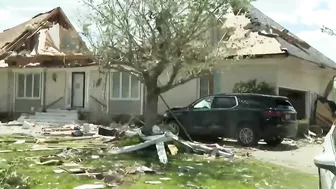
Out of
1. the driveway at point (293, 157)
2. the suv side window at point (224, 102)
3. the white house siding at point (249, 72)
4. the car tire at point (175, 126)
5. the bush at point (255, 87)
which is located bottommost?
the driveway at point (293, 157)

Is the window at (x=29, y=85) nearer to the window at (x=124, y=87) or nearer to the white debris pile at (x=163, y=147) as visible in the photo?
the window at (x=124, y=87)

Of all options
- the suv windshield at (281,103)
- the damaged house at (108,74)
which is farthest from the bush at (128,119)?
the suv windshield at (281,103)

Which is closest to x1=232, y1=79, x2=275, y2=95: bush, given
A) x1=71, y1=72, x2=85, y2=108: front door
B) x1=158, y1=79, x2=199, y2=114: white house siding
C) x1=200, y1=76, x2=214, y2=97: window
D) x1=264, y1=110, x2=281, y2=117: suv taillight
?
x1=200, y1=76, x2=214, y2=97: window

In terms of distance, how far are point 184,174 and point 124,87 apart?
19.0 meters

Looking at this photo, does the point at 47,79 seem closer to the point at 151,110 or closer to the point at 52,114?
the point at 52,114

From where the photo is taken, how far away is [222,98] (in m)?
20.2

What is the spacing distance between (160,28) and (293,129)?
7.13 meters

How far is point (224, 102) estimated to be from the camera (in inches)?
793

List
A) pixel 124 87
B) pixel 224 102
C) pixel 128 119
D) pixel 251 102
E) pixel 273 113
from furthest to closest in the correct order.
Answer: pixel 124 87, pixel 128 119, pixel 224 102, pixel 251 102, pixel 273 113

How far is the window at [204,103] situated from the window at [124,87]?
889 centimetres

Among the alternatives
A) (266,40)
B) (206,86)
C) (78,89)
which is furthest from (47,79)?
(266,40)

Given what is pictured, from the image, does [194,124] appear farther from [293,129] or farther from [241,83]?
[241,83]

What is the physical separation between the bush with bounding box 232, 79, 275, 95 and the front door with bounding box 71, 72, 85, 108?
10808 millimetres

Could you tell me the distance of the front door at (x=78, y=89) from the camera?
32.0 m
